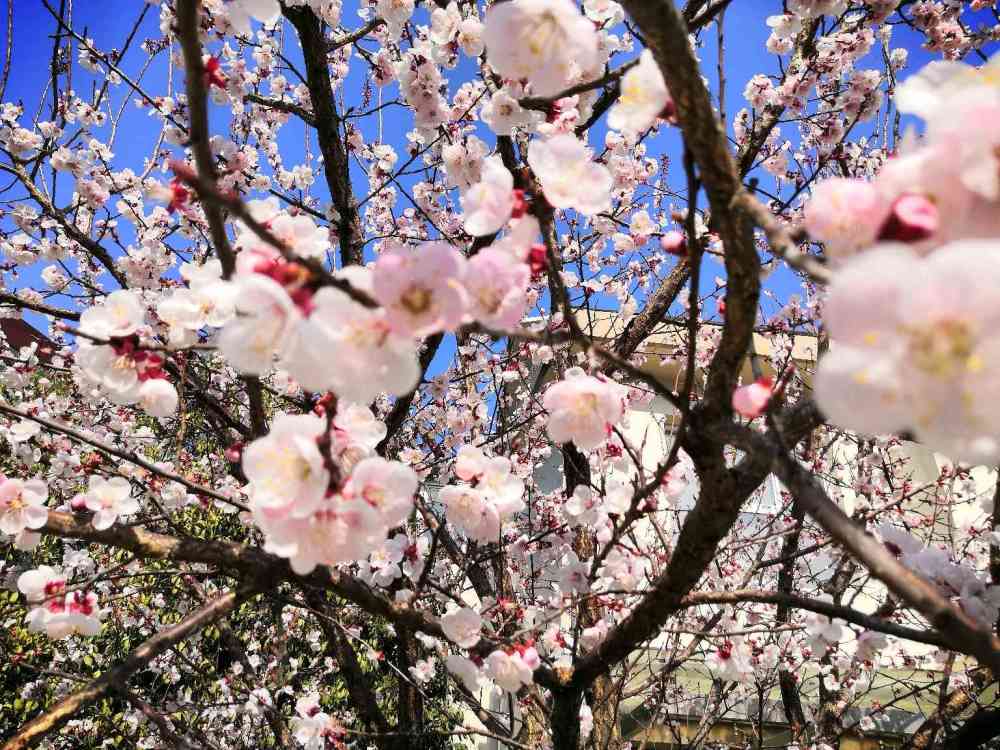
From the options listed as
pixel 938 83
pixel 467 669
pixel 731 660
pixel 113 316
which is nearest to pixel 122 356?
pixel 113 316

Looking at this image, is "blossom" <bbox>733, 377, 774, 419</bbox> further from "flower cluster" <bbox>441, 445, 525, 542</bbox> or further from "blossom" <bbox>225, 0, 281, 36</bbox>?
"blossom" <bbox>225, 0, 281, 36</bbox>

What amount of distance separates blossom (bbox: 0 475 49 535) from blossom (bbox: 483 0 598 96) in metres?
1.78

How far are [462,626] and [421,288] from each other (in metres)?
1.36

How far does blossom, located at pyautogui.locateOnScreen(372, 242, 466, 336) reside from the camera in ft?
2.47

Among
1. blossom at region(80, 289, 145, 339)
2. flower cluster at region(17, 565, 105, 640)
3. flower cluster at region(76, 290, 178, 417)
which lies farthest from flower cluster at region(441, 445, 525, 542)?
flower cluster at region(17, 565, 105, 640)

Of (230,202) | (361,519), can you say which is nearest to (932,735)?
(361,519)

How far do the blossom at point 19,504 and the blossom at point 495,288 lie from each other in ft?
5.31

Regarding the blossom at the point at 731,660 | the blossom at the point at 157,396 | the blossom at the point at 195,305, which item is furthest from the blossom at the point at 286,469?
the blossom at the point at 731,660

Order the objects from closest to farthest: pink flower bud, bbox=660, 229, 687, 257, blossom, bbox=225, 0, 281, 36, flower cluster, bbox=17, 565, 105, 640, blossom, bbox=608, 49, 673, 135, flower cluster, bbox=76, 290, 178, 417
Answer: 1. blossom, bbox=608, 49, 673, 135
2. pink flower bud, bbox=660, 229, 687, 257
3. flower cluster, bbox=76, 290, 178, 417
4. blossom, bbox=225, 0, 281, 36
5. flower cluster, bbox=17, 565, 105, 640

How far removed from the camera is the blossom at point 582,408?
1.42m

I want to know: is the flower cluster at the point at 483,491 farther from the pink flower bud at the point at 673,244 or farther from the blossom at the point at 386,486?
the pink flower bud at the point at 673,244

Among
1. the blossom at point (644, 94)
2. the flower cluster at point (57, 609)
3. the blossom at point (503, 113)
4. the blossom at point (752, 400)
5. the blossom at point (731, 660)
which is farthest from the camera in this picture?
the blossom at point (731, 660)

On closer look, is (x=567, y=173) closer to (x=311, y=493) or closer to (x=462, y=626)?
(x=311, y=493)

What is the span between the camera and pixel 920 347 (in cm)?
54
